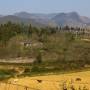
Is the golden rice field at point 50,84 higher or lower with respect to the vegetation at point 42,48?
higher

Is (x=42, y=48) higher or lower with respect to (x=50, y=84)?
lower

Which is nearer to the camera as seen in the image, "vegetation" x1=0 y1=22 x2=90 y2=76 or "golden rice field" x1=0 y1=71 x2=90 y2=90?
"golden rice field" x1=0 y1=71 x2=90 y2=90

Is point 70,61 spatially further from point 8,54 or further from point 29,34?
point 29,34

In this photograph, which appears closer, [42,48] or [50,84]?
[50,84]

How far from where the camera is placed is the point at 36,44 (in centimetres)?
6550

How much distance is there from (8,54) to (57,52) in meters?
8.32

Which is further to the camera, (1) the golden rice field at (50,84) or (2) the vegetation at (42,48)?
(2) the vegetation at (42,48)

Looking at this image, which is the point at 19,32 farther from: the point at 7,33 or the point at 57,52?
the point at 57,52

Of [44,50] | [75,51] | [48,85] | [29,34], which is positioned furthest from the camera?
[29,34]

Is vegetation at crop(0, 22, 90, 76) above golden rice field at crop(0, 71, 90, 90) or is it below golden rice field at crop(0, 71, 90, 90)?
below

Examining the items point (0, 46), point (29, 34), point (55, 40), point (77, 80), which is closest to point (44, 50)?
point (55, 40)

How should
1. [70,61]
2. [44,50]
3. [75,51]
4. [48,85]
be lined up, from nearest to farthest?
1. [48,85]
2. [70,61]
3. [75,51]
4. [44,50]

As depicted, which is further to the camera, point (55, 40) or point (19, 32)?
point (19, 32)

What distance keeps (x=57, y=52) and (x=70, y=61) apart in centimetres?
486
